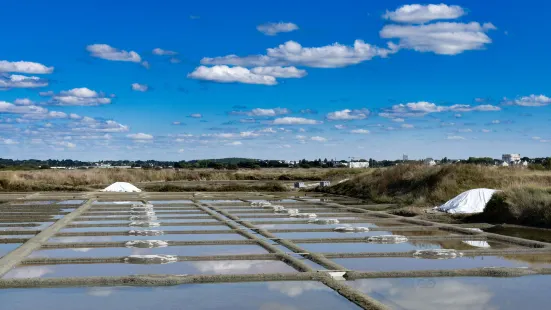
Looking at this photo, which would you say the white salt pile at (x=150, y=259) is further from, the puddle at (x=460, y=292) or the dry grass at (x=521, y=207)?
the dry grass at (x=521, y=207)

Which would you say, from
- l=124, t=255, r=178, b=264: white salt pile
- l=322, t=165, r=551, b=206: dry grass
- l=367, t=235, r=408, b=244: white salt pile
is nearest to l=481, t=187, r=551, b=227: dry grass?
l=322, t=165, r=551, b=206: dry grass

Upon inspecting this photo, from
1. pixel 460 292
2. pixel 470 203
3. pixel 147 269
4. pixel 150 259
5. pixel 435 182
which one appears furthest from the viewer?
pixel 435 182

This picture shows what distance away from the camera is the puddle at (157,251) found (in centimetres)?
884

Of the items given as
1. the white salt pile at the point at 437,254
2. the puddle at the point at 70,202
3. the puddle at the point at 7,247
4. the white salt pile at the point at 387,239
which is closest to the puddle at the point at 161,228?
the puddle at the point at 7,247

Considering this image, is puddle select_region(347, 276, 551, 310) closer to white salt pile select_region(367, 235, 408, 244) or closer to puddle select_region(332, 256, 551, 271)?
puddle select_region(332, 256, 551, 271)

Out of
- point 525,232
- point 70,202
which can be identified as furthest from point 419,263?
point 70,202

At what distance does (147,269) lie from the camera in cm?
753

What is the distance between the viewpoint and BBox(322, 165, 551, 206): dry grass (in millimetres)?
18859

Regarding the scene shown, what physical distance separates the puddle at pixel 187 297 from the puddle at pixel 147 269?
0.85 metres

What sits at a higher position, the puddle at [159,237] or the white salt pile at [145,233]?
the white salt pile at [145,233]

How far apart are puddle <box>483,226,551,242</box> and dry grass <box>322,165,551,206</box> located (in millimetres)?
4566

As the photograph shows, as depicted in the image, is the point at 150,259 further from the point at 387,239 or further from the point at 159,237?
the point at 387,239

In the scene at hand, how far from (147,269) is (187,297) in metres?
1.71

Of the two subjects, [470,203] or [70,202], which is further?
[70,202]
